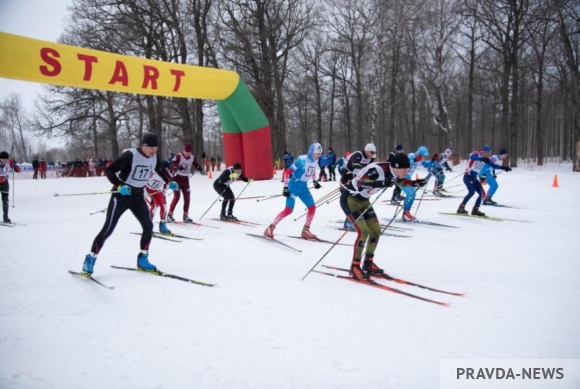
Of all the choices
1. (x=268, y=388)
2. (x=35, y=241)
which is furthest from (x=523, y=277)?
(x=35, y=241)

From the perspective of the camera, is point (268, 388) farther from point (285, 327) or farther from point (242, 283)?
point (242, 283)

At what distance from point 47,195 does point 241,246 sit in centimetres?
1312

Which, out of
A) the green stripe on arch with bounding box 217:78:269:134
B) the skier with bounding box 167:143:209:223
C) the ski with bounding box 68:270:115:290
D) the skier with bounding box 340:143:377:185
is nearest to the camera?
the ski with bounding box 68:270:115:290

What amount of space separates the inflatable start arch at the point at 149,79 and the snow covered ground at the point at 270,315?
214 inches

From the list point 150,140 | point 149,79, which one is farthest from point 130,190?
point 149,79

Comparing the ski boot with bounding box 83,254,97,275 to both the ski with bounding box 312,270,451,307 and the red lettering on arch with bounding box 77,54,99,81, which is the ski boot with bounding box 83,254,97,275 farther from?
the red lettering on arch with bounding box 77,54,99,81

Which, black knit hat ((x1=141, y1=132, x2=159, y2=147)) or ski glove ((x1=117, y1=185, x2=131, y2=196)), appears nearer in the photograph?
ski glove ((x1=117, y1=185, x2=131, y2=196))

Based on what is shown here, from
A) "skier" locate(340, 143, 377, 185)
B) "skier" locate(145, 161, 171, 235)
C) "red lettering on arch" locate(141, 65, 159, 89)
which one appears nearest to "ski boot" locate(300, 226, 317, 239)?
"skier" locate(340, 143, 377, 185)

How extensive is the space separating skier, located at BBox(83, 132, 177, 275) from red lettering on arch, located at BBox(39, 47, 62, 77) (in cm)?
772

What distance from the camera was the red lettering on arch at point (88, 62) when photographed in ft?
36.1

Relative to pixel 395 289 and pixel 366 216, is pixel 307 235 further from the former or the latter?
pixel 395 289

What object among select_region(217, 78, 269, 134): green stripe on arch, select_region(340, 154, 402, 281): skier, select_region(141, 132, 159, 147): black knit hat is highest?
select_region(217, 78, 269, 134): green stripe on arch

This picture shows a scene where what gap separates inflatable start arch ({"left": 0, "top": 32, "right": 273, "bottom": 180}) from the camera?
32.6 feet

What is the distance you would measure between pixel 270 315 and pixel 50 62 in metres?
10.7
